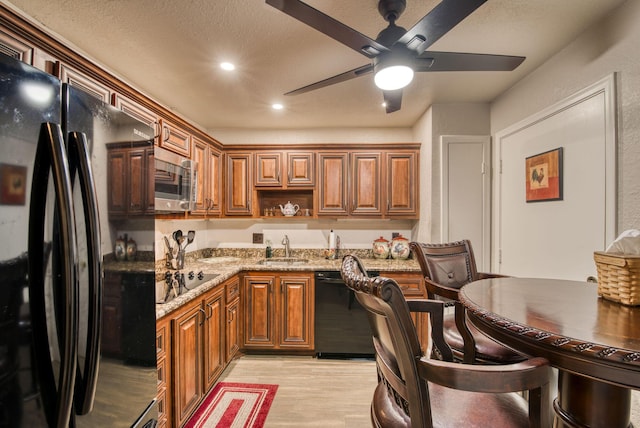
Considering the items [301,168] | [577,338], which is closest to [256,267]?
[301,168]

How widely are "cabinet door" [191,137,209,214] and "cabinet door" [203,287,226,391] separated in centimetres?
85

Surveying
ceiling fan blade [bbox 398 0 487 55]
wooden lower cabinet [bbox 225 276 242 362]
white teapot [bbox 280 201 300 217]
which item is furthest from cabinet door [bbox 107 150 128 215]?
white teapot [bbox 280 201 300 217]

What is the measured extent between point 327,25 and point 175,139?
1.70 m

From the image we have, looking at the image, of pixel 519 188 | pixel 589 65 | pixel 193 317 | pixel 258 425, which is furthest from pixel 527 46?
pixel 258 425

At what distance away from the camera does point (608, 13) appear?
1.57 m

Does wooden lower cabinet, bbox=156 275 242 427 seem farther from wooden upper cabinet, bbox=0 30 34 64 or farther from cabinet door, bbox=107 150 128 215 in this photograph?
wooden upper cabinet, bbox=0 30 34 64

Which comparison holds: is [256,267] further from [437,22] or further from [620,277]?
[620,277]

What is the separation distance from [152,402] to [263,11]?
1.99 m

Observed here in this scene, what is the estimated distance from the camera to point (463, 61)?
1.54 m

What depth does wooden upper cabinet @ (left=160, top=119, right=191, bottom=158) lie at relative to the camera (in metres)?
2.21

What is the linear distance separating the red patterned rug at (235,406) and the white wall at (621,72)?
2.53 meters

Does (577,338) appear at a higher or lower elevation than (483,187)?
lower

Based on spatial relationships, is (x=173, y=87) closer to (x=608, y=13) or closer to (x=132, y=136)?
(x=132, y=136)

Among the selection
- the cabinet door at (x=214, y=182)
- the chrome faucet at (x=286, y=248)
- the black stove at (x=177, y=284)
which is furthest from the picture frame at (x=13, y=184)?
the chrome faucet at (x=286, y=248)
